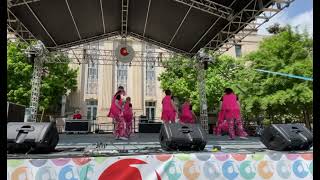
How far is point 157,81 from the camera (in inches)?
1015

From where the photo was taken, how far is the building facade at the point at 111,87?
24547 millimetres

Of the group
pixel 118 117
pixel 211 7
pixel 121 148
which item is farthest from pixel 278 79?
pixel 121 148

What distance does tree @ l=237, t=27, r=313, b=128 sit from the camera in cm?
1511

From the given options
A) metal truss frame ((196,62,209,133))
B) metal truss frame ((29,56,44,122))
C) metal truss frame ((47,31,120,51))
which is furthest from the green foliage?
metal truss frame ((29,56,44,122))

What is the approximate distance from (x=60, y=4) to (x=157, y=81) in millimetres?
16468

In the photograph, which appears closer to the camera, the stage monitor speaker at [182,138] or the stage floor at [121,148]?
the stage floor at [121,148]

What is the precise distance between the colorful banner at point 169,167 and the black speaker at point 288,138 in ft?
1.75

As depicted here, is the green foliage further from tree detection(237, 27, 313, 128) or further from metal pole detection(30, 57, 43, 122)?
metal pole detection(30, 57, 43, 122)

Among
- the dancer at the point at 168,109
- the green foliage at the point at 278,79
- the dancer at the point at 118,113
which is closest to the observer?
the dancer at the point at 118,113

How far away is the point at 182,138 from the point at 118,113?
12.5 ft

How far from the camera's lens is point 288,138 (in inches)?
180

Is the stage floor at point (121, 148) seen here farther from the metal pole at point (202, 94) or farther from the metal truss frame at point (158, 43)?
the metal truss frame at point (158, 43)

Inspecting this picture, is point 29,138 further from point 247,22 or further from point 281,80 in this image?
point 281,80

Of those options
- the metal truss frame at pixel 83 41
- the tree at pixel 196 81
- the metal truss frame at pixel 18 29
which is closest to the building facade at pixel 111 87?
the tree at pixel 196 81
